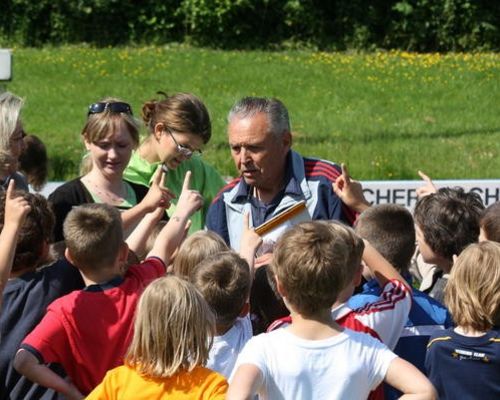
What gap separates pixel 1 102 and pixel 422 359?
2393 mm

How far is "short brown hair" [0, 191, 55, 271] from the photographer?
478cm

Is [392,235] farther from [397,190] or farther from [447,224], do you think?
[397,190]

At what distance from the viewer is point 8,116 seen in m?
5.82

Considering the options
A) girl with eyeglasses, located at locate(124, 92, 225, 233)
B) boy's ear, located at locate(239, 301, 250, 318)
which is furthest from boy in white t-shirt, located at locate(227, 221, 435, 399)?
girl with eyeglasses, located at locate(124, 92, 225, 233)

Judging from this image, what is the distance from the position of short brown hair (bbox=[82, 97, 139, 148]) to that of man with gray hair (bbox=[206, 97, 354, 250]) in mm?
584

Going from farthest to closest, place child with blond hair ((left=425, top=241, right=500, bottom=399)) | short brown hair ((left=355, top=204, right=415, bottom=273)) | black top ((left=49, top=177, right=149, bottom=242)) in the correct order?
black top ((left=49, top=177, right=149, bottom=242)) < short brown hair ((left=355, top=204, right=415, bottom=273)) < child with blond hair ((left=425, top=241, right=500, bottom=399))

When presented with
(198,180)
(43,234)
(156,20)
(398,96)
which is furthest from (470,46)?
(43,234)

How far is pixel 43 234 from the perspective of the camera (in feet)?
15.9

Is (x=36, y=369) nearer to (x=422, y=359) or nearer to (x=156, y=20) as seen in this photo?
(x=422, y=359)

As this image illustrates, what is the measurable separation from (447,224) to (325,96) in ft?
42.6

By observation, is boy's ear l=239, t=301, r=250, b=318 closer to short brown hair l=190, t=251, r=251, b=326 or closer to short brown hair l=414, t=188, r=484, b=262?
short brown hair l=190, t=251, r=251, b=326

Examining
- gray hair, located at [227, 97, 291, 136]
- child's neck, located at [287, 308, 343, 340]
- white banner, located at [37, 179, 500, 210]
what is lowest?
white banner, located at [37, 179, 500, 210]

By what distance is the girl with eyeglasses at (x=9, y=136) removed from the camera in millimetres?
5773

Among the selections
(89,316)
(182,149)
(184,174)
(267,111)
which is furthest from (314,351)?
(184,174)
